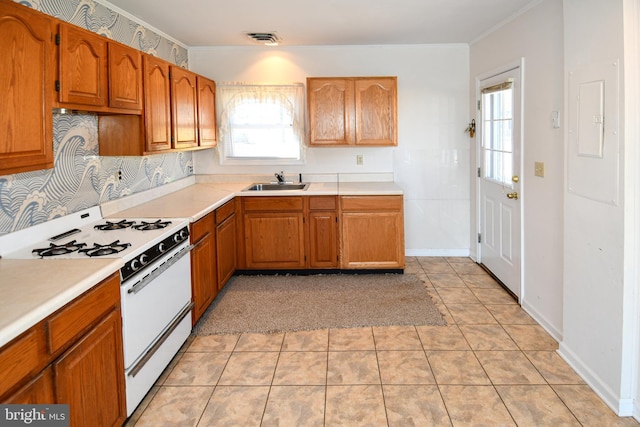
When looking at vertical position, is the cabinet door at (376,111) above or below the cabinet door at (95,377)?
above

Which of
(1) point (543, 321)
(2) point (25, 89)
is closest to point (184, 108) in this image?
(2) point (25, 89)

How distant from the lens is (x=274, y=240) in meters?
4.91

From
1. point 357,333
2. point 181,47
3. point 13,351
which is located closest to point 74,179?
point 13,351

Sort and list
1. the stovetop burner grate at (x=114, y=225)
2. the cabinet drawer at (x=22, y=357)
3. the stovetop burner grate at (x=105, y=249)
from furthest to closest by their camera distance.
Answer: the stovetop burner grate at (x=114, y=225) < the stovetop burner grate at (x=105, y=249) < the cabinet drawer at (x=22, y=357)

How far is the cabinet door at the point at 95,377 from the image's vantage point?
1.86 m

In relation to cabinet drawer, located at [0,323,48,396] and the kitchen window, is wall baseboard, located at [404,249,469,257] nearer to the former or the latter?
the kitchen window

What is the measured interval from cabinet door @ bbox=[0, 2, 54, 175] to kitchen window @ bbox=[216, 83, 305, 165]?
122 inches

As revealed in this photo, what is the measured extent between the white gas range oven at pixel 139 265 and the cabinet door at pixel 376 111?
239 cm

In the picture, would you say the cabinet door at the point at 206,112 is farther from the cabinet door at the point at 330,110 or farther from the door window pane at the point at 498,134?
the door window pane at the point at 498,134

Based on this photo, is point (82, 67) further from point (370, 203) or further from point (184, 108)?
point (370, 203)

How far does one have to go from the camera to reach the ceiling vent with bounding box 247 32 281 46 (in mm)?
4738

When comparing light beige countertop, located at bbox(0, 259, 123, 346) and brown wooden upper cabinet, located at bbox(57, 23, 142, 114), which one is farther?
brown wooden upper cabinet, located at bbox(57, 23, 142, 114)

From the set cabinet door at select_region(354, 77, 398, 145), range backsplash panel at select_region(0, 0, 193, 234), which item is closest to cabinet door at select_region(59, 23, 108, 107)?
range backsplash panel at select_region(0, 0, 193, 234)

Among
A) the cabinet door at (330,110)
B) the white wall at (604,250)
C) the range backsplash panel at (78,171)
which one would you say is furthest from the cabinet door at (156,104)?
the white wall at (604,250)
